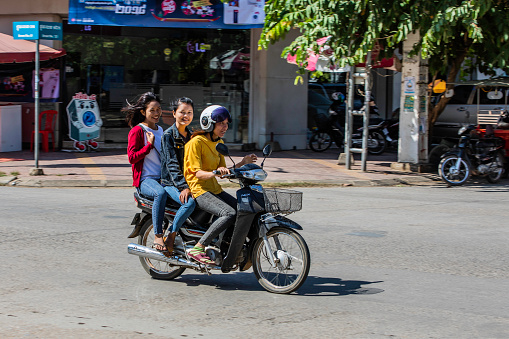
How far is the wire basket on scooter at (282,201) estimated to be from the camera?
5.73 metres

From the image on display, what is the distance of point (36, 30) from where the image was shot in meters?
14.1

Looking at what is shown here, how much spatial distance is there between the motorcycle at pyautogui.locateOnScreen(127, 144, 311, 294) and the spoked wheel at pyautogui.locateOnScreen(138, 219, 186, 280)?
8.3 inches

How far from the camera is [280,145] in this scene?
66.9ft

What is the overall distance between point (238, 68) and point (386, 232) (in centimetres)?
1178

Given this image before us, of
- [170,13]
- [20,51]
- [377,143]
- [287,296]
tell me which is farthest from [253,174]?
[377,143]

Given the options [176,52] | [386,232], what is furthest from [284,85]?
[386,232]

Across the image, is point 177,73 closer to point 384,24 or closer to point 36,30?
point 36,30

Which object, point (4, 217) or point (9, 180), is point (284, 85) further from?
point (4, 217)

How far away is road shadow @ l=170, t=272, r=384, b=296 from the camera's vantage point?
621 cm

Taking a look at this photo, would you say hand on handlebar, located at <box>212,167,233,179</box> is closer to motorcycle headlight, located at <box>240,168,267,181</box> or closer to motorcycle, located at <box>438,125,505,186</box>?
motorcycle headlight, located at <box>240,168,267,181</box>

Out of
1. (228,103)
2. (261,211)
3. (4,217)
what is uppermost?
(228,103)

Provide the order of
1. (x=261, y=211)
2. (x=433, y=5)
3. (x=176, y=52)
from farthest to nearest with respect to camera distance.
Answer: (x=176, y=52) → (x=433, y=5) → (x=261, y=211)

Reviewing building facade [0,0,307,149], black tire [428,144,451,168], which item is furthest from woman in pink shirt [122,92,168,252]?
building facade [0,0,307,149]

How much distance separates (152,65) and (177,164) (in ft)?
Answer: 45.7
